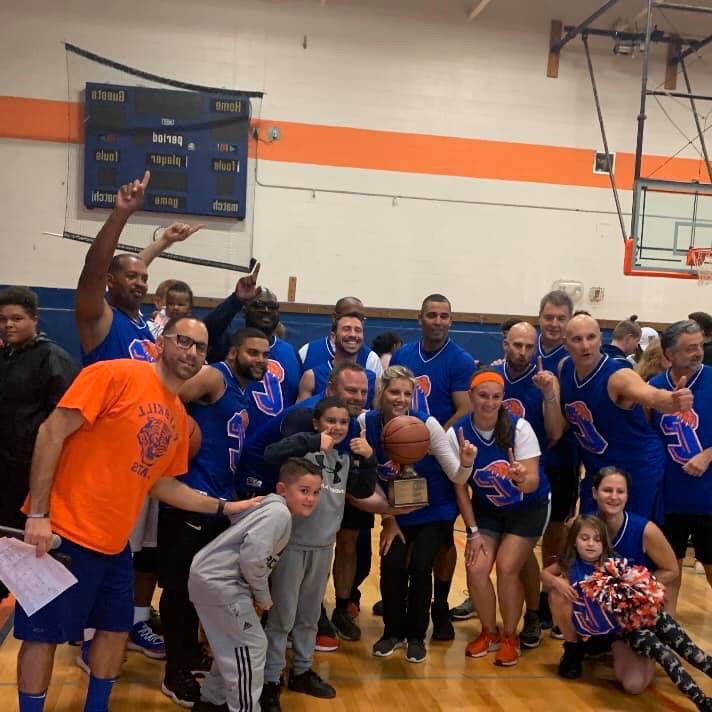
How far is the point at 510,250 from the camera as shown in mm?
11148

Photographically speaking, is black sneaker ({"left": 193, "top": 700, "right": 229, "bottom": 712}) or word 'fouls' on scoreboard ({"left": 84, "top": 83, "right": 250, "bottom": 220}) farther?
word 'fouls' on scoreboard ({"left": 84, "top": 83, "right": 250, "bottom": 220})

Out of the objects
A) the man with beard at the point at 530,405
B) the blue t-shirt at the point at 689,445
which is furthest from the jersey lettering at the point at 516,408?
the blue t-shirt at the point at 689,445

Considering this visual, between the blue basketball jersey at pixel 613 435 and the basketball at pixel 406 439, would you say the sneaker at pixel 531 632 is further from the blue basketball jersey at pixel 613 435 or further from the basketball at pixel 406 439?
the basketball at pixel 406 439

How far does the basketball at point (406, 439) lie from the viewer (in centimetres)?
373

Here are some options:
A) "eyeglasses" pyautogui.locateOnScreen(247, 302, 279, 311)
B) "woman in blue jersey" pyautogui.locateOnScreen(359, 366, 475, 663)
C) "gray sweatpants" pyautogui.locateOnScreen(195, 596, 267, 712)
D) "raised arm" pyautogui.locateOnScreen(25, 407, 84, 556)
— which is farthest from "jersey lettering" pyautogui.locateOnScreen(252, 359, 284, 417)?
"raised arm" pyautogui.locateOnScreen(25, 407, 84, 556)

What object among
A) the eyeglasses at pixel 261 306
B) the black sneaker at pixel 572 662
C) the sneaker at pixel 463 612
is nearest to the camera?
the black sneaker at pixel 572 662

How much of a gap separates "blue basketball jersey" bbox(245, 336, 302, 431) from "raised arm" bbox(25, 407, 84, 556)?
1.27m

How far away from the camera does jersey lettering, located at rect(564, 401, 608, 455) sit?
412cm

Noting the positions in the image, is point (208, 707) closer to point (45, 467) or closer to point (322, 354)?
point (45, 467)

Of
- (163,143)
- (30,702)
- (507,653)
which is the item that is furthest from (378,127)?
(30,702)

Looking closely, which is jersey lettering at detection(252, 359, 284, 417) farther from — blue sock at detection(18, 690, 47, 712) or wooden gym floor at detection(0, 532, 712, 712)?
blue sock at detection(18, 690, 47, 712)

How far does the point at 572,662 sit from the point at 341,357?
2099 millimetres

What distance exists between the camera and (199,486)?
11.3ft

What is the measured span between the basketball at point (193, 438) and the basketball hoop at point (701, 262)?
23.4 feet
